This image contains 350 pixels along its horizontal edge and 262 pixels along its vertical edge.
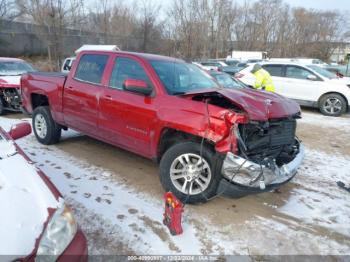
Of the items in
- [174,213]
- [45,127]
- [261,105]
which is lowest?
[174,213]

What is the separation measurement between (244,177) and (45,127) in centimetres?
413

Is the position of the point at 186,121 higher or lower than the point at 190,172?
higher

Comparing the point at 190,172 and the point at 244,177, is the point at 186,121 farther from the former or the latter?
the point at 244,177

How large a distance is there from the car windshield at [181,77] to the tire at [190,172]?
82cm

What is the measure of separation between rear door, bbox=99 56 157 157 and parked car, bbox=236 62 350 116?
7.91 m

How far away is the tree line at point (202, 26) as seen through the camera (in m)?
22.1

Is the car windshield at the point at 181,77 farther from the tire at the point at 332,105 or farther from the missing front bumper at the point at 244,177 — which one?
the tire at the point at 332,105

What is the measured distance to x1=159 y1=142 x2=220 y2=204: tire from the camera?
350 centimetres

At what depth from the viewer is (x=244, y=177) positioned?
328 centimetres

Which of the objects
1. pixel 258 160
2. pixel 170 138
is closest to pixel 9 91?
pixel 170 138

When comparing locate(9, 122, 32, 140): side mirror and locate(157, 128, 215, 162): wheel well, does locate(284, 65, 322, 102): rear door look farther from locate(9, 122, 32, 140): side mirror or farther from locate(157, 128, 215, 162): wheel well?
locate(9, 122, 32, 140): side mirror

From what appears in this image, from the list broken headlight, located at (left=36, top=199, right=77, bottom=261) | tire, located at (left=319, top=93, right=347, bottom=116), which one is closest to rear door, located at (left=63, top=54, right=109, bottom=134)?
broken headlight, located at (left=36, top=199, right=77, bottom=261)

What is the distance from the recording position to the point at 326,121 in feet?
30.6

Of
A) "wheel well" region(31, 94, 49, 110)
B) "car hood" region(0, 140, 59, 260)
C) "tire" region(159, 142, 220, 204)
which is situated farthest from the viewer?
"wheel well" region(31, 94, 49, 110)
